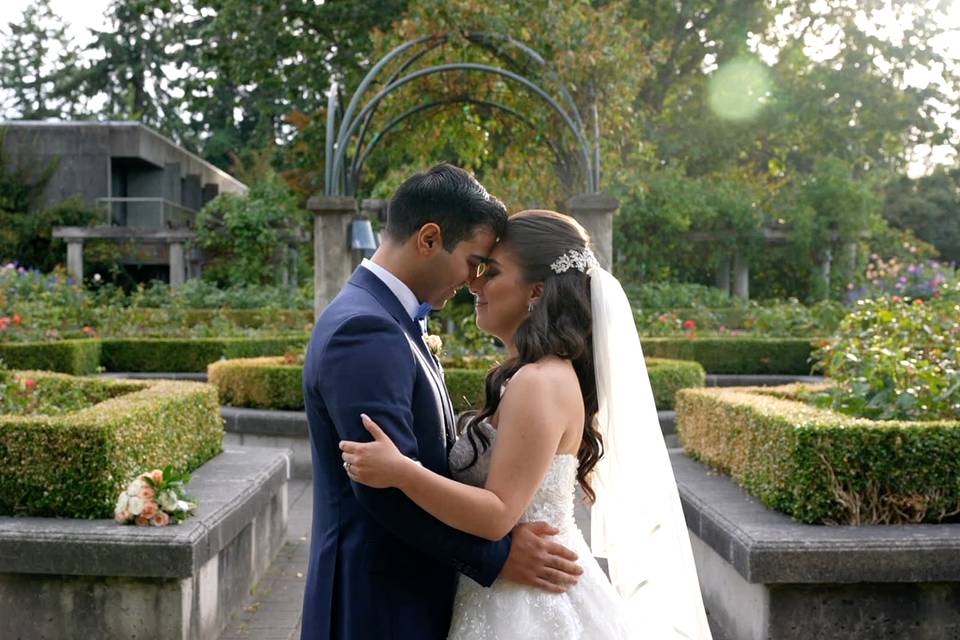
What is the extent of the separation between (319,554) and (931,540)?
112 inches

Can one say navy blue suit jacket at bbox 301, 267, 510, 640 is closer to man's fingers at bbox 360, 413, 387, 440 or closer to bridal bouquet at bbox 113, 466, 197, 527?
man's fingers at bbox 360, 413, 387, 440

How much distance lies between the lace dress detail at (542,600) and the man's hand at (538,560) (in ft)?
0.17

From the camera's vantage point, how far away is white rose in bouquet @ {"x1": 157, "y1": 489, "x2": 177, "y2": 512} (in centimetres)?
434

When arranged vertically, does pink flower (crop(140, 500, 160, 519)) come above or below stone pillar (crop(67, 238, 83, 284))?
below

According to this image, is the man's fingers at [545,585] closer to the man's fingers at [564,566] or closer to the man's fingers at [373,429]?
the man's fingers at [564,566]

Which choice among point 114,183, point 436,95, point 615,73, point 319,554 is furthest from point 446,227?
point 114,183

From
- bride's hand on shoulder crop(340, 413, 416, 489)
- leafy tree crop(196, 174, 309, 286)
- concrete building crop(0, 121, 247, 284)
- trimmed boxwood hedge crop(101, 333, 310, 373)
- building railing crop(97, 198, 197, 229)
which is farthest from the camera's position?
building railing crop(97, 198, 197, 229)

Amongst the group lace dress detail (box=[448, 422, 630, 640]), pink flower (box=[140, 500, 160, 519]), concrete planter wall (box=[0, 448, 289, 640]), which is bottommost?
concrete planter wall (box=[0, 448, 289, 640])

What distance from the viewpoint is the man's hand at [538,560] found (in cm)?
251

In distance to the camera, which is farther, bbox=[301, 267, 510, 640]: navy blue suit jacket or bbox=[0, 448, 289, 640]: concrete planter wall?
bbox=[0, 448, 289, 640]: concrete planter wall

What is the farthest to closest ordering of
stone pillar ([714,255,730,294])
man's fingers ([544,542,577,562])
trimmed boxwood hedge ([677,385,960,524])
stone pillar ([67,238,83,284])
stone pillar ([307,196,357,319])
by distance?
stone pillar ([67,238,83,284]) < stone pillar ([714,255,730,294]) < stone pillar ([307,196,357,319]) < trimmed boxwood hedge ([677,385,960,524]) < man's fingers ([544,542,577,562])

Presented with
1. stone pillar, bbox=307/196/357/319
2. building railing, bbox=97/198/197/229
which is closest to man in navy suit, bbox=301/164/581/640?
stone pillar, bbox=307/196/357/319

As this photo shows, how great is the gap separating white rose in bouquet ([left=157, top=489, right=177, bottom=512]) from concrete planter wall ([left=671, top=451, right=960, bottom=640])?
242 centimetres

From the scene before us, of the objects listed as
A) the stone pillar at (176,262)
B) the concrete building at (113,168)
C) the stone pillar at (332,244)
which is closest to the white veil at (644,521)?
the stone pillar at (332,244)
